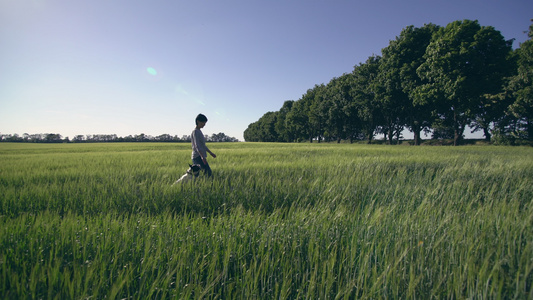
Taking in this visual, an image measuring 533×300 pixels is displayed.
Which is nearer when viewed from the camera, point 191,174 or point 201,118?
point 191,174

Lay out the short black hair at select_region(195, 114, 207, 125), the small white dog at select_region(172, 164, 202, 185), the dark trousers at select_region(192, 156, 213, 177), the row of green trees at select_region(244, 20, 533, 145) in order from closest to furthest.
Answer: the small white dog at select_region(172, 164, 202, 185), the dark trousers at select_region(192, 156, 213, 177), the short black hair at select_region(195, 114, 207, 125), the row of green trees at select_region(244, 20, 533, 145)

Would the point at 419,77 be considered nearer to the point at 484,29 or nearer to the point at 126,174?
the point at 484,29

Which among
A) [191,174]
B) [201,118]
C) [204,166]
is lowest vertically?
[191,174]

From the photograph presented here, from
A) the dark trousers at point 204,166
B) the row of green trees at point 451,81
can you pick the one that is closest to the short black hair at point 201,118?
the dark trousers at point 204,166

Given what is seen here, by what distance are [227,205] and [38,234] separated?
2.36 m

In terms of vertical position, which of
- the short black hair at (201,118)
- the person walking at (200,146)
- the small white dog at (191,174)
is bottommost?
the small white dog at (191,174)

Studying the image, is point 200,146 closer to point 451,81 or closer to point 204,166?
point 204,166

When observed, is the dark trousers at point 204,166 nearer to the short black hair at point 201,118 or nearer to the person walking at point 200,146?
the person walking at point 200,146

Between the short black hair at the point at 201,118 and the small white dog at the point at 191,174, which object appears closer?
the small white dog at the point at 191,174

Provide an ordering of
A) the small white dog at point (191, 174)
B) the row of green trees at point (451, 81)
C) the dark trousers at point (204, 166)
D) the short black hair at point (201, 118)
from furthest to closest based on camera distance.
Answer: the row of green trees at point (451, 81)
the short black hair at point (201, 118)
the dark trousers at point (204, 166)
the small white dog at point (191, 174)

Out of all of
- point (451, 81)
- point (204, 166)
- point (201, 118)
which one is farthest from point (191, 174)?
point (451, 81)

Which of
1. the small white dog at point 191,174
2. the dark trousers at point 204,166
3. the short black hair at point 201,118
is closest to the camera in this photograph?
the small white dog at point 191,174

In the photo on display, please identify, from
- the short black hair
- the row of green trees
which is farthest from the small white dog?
the row of green trees

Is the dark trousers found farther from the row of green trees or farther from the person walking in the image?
the row of green trees
